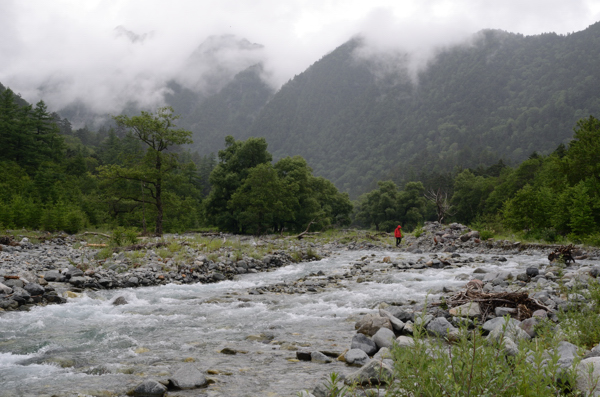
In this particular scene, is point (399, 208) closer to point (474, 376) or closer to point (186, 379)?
point (186, 379)

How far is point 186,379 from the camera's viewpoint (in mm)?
4945

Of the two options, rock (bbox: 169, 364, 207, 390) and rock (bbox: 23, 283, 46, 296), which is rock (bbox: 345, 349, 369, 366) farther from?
rock (bbox: 23, 283, 46, 296)

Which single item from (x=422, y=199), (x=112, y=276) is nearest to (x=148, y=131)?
(x=112, y=276)

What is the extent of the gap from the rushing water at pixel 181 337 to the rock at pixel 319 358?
0.14m

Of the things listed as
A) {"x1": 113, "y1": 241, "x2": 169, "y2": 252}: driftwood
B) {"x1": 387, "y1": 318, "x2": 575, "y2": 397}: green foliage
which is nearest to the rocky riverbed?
{"x1": 113, "y1": 241, "x2": 169, "y2": 252}: driftwood

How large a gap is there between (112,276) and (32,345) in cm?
658

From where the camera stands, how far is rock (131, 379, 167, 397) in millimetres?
4598

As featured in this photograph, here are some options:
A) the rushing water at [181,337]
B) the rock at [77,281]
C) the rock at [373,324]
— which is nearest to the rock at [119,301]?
the rushing water at [181,337]


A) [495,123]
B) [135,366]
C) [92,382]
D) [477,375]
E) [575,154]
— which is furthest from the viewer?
[495,123]

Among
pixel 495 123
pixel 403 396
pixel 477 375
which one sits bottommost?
pixel 403 396

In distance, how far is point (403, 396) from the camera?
2654 mm

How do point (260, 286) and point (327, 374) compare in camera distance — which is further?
point (260, 286)

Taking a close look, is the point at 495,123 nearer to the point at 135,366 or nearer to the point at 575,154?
the point at 575,154

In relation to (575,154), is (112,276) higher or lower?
lower
